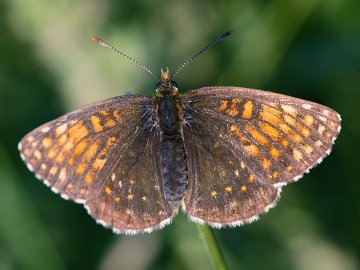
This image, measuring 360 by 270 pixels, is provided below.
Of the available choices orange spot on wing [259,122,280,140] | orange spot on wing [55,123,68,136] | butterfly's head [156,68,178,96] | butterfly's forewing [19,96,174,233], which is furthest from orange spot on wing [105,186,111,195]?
orange spot on wing [259,122,280,140]

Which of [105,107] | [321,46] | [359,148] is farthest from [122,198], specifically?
[321,46]

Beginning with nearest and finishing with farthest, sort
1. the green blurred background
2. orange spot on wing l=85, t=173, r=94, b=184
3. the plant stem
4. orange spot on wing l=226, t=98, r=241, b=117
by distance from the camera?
the plant stem
orange spot on wing l=85, t=173, r=94, b=184
orange spot on wing l=226, t=98, r=241, b=117
the green blurred background

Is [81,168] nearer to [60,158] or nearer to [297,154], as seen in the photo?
[60,158]

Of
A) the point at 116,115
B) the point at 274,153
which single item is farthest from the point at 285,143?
the point at 116,115

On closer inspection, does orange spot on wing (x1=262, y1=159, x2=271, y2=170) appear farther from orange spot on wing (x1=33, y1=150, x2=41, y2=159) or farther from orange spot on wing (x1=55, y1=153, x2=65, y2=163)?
orange spot on wing (x1=33, y1=150, x2=41, y2=159)

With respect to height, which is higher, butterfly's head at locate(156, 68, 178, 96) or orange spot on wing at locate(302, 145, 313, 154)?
orange spot on wing at locate(302, 145, 313, 154)

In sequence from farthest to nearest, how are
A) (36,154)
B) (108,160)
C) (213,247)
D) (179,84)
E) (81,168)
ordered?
1. (179,84)
2. (108,160)
3. (81,168)
4. (36,154)
5. (213,247)

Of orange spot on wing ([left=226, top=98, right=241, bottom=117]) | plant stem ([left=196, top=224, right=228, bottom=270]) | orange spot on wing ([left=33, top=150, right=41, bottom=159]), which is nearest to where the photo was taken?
plant stem ([left=196, top=224, right=228, bottom=270])

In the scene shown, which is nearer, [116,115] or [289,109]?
[289,109]
